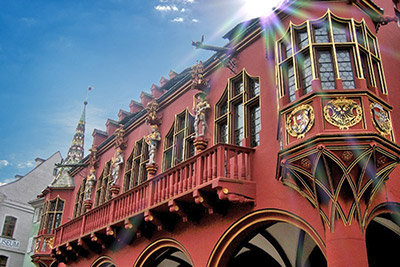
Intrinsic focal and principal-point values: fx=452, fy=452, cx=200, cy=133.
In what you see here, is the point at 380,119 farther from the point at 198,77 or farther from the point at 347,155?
the point at 198,77

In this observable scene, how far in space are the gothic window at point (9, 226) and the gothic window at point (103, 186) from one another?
15324mm

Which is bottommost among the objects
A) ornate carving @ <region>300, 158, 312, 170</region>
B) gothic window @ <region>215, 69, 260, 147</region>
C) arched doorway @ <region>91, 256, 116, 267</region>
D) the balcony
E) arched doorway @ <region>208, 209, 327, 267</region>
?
arched doorway @ <region>208, 209, 327, 267</region>

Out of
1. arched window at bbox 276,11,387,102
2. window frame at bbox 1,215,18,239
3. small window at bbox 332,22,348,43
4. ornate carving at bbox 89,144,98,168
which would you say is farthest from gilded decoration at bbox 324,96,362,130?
window frame at bbox 1,215,18,239

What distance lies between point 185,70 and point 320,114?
1072 cm

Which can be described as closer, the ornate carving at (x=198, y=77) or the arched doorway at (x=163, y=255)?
the arched doorway at (x=163, y=255)

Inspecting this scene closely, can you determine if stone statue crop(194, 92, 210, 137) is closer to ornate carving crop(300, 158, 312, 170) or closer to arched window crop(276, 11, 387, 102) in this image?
arched window crop(276, 11, 387, 102)

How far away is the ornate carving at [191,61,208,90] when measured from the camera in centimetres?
1552

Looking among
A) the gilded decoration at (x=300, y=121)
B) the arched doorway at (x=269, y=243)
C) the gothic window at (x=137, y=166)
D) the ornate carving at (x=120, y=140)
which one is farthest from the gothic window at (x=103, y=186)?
the gilded decoration at (x=300, y=121)

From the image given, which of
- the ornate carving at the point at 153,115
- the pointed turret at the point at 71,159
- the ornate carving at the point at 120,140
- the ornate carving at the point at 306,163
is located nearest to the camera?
the ornate carving at the point at 306,163

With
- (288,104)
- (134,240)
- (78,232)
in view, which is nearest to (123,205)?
(134,240)

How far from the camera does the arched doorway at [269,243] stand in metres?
11.4

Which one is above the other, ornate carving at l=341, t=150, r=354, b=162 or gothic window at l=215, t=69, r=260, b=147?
gothic window at l=215, t=69, r=260, b=147

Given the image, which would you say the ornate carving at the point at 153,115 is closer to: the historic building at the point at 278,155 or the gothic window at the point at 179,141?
the historic building at the point at 278,155

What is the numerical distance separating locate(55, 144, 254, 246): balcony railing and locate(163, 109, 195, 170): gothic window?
1.90 m
